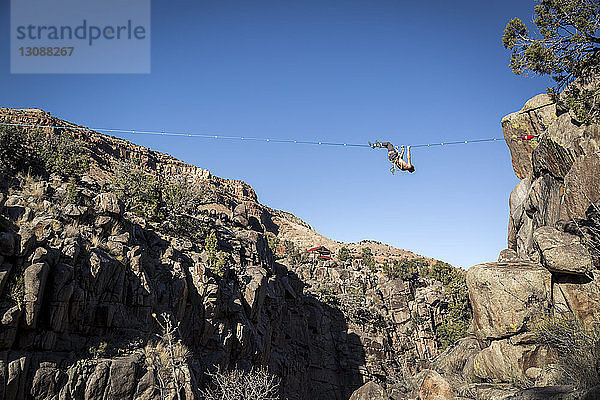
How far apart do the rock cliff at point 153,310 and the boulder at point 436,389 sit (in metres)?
6.58

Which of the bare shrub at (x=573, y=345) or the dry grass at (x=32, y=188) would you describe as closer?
the bare shrub at (x=573, y=345)

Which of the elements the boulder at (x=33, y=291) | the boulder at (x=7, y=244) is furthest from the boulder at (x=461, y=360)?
the boulder at (x=7, y=244)

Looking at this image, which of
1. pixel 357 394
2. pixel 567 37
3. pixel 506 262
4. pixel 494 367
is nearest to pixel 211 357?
pixel 357 394

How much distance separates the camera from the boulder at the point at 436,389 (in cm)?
1399

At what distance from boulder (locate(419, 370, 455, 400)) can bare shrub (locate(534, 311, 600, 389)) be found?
3.62 metres

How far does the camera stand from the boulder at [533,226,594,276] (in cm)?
1229

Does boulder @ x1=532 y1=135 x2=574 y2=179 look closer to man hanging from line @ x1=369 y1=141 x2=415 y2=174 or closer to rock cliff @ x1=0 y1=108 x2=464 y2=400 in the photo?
man hanging from line @ x1=369 y1=141 x2=415 y2=174

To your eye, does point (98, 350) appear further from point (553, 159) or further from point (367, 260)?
point (367, 260)

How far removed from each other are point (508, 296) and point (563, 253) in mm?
2459

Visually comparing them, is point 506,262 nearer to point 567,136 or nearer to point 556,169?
point 556,169

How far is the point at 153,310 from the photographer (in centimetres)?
1881

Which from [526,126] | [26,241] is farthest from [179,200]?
[526,126]

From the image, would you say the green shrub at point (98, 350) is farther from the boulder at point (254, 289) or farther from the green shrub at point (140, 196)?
the green shrub at point (140, 196)

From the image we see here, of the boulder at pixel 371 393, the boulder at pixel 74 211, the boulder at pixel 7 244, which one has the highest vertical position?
the boulder at pixel 74 211
